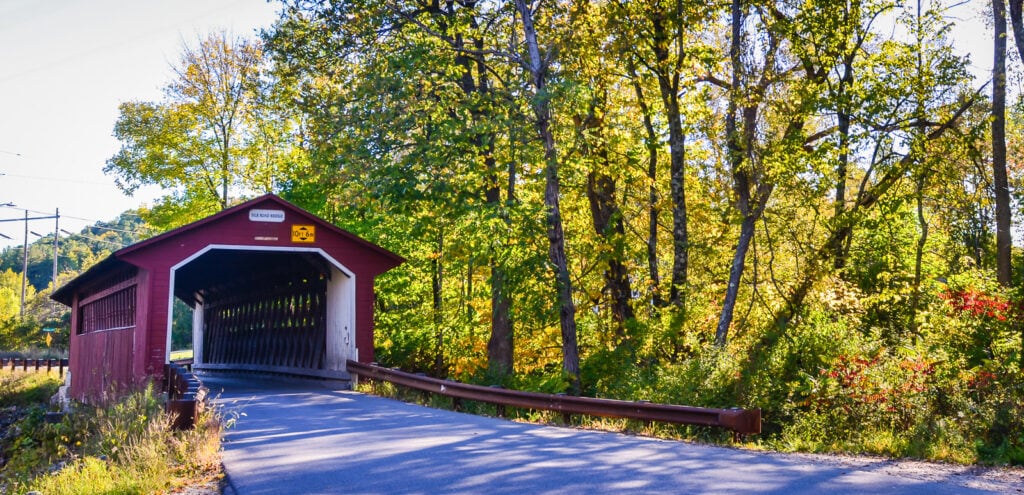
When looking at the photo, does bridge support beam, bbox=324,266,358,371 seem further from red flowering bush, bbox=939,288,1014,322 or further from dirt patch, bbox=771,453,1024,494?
dirt patch, bbox=771,453,1024,494

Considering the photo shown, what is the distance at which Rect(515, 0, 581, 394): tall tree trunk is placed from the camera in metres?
15.2

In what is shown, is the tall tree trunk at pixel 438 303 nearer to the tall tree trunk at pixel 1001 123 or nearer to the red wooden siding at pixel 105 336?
the red wooden siding at pixel 105 336

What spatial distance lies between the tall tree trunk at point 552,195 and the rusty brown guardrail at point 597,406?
2.55 metres

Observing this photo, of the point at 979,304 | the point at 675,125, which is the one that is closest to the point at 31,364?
the point at 675,125

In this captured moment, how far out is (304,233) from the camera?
17875 mm

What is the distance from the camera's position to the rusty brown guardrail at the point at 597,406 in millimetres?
9227

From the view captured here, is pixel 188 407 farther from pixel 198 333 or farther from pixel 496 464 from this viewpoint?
pixel 198 333

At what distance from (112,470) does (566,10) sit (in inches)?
533

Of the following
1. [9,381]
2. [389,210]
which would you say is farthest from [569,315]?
[9,381]

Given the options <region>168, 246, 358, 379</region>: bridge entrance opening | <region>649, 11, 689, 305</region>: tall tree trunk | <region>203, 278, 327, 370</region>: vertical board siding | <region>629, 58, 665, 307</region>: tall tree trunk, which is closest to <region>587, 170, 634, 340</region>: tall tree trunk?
<region>629, 58, 665, 307</region>: tall tree trunk

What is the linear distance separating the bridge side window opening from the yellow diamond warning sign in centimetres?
324

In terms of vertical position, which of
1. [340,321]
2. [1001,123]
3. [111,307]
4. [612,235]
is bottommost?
[340,321]

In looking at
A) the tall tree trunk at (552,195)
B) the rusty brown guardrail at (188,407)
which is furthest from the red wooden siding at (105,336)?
the tall tree trunk at (552,195)

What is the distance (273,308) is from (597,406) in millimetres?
14032
